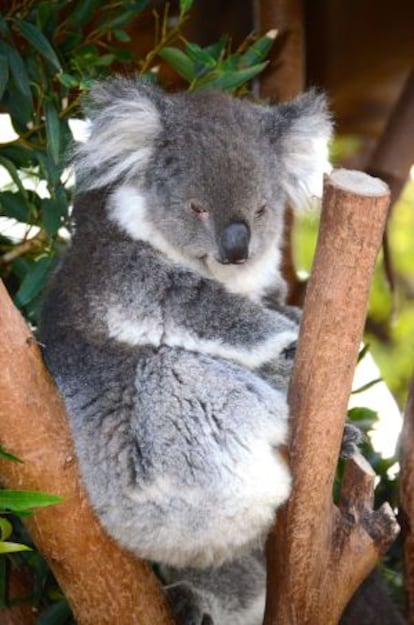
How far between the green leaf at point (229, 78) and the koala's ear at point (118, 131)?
1.47 ft

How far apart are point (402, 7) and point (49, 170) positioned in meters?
2.24

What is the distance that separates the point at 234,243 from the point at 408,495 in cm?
104

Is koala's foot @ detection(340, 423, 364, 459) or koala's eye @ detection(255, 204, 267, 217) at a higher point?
koala's eye @ detection(255, 204, 267, 217)

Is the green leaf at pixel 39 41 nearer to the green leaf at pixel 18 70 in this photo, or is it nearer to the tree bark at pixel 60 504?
the green leaf at pixel 18 70

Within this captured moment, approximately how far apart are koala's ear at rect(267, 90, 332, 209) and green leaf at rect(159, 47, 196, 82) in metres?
0.49

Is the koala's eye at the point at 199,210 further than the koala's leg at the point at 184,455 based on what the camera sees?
Yes

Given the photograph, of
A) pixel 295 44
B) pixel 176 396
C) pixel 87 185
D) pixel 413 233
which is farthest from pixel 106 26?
pixel 413 233

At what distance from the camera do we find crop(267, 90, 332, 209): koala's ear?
342 cm

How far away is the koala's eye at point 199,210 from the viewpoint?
3.18 metres

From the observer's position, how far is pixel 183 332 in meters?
3.10

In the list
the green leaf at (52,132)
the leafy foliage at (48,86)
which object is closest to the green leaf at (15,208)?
the leafy foliage at (48,86)

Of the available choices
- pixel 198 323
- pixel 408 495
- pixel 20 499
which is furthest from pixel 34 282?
pixel 408 495

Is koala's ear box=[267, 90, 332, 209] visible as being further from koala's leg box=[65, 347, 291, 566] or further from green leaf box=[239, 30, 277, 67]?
koala's leg box=[65, 347, 291, 566]

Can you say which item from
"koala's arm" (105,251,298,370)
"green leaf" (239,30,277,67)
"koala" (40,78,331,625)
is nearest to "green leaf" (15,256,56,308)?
"koala" (40,78,331,625)
